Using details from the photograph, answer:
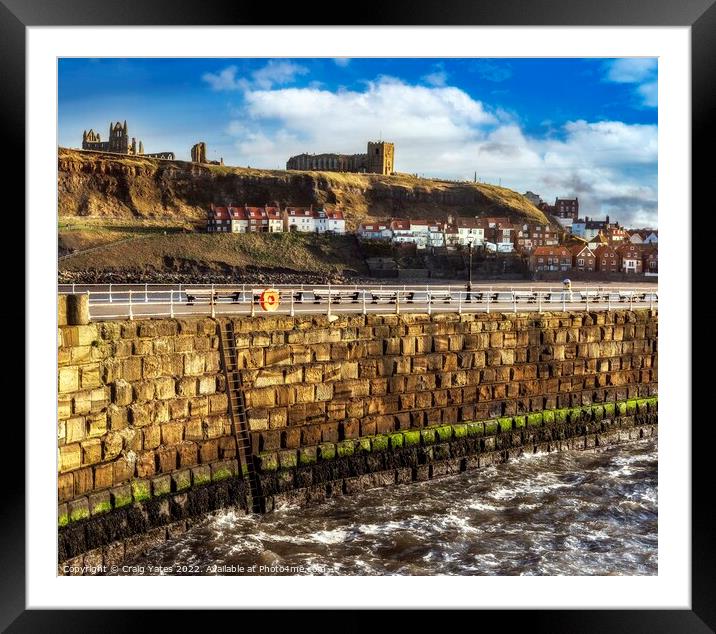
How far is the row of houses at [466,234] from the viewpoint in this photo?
77.7 m

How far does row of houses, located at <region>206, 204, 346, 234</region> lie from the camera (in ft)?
257

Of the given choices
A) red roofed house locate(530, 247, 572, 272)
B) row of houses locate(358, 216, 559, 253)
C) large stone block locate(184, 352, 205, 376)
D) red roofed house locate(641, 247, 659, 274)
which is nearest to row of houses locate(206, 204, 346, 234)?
row of houses locate(358, 216, 559, 253)

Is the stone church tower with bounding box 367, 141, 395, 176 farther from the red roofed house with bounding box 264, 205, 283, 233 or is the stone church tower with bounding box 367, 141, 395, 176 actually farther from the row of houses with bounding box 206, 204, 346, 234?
the red roofed house with bounding box 264, 205, 283, 233

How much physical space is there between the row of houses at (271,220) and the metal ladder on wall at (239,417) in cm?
6512

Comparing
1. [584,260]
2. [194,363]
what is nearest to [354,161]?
[584,260]

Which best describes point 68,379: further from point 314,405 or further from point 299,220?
point 299,220

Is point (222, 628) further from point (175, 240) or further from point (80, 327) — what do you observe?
point (175, 240)

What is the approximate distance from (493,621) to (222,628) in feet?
8.88

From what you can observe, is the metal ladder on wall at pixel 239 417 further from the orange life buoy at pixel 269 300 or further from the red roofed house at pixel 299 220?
the red roofed house at pixel 299 220

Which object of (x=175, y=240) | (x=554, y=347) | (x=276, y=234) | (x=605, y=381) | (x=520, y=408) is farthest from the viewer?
(x=276, y=234)

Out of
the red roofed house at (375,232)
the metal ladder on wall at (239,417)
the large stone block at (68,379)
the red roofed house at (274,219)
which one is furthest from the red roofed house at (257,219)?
the large stone block at (68,379)

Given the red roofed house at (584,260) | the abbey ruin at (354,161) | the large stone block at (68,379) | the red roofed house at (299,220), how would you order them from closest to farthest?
1. the large stone block at (68,379)
2. the red roofed house at (584,260)
3. the red roofed house at (299,220)
4. the abbey ruin at (354,161)
